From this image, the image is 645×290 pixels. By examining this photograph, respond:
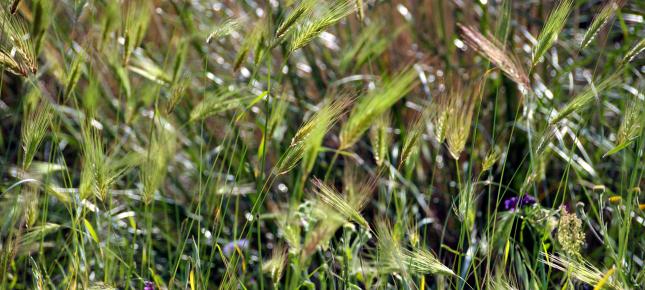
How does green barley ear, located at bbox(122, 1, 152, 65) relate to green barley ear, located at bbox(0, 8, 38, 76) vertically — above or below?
below

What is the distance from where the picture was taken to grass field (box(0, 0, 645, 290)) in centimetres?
134

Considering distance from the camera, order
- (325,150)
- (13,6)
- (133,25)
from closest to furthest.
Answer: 1. (13,6)
2. (133,25)
3. (325,150)

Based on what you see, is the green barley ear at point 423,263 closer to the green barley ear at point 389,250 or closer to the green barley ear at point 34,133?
the green barley ear at point 389,250

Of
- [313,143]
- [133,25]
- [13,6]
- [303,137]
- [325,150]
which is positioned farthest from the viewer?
[325,150]

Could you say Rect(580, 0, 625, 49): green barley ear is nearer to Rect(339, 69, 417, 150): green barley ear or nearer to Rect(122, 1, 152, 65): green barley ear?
Rect(339, 69, 417, 150): green barley ear

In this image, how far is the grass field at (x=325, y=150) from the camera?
1344mm

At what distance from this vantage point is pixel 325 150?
2.01m

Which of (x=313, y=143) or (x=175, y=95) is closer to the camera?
(x=313, y=143)

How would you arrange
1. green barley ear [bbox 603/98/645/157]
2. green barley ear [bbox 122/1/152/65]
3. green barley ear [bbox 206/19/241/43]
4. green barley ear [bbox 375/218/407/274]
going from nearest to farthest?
1. green barley ear [bbox 375/218/407/274]
2. green barley ear [bbox 603/98/645/157]
3. green barley ear [bbox 206/19/241/43]
4. green barley ear [bbox 122/1/152/65]

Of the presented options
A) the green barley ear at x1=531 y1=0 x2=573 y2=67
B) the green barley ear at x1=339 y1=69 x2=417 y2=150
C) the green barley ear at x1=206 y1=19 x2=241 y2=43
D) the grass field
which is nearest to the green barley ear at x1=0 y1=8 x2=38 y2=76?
the grass field

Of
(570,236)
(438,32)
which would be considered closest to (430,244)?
(438,32)

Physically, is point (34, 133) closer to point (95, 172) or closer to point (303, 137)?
point (95, 172)

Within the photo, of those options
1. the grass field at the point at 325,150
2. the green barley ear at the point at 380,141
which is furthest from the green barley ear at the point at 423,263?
the green barley ear at the point at 380,141

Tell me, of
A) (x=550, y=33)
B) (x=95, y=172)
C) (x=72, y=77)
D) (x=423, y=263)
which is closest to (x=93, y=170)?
(x=95, y=172)
